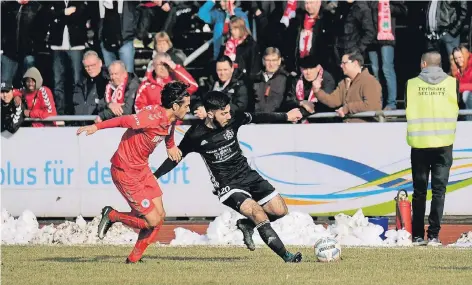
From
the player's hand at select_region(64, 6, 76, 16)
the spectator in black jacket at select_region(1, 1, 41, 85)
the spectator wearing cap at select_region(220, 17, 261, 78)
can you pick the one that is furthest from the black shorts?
the spectator in black jacket at select_region(1, 1, 41, 85)

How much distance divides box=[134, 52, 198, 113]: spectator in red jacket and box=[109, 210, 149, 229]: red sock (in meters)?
4.96

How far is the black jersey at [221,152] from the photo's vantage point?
14.0 meters

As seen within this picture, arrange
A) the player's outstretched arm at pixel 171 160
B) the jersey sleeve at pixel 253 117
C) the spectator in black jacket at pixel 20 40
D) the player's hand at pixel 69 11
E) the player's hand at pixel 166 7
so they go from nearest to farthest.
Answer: the player's outstretched arm at pixel 171 160
the jersey sleeve at pixel 253 117
the player's hand at pixel 166 7
the player's hand at pixel 69 11
the spectator in black jacket at pixel 20 40

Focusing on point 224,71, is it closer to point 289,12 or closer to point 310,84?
point 310,84

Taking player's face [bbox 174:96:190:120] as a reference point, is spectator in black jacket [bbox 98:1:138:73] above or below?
above

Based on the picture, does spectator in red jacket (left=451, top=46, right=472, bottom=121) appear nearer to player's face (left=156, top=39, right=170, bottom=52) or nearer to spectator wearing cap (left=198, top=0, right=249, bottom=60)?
spectator wearing cap (left=198, top=0, right=249, bottom=60)

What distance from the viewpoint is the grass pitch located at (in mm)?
12172

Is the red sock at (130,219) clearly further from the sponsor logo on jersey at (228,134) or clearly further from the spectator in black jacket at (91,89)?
the spectator in black jacket at (91,89)

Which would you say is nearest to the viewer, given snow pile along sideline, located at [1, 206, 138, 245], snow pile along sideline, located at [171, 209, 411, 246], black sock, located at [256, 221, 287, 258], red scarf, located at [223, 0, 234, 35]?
black sock, located at [256, 221, 287, 258]

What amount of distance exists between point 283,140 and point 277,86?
33.4 inches

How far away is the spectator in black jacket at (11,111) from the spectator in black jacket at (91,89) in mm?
1057

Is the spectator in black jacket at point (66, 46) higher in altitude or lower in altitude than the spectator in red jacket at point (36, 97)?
higher

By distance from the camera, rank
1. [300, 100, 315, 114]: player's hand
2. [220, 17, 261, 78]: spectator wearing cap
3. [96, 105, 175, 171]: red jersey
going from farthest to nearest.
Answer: [220, 17, 261, 78]: spectator wearing cap → [300, 100, 315, 114]: player's hand → [96, 105, 175, 171]: red jersey

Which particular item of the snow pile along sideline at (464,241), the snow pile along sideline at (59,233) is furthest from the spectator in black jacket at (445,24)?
the snow pile along sideline at (59,233)
